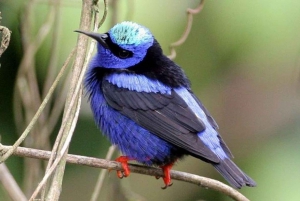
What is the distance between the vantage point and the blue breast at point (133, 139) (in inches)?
142

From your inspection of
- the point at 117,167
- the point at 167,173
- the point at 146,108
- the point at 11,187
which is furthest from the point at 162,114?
the point at 11,187

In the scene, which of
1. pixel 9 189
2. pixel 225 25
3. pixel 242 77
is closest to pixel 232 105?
pixel 242 77

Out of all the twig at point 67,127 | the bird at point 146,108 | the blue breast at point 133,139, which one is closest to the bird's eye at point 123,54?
the bird at point 146,108

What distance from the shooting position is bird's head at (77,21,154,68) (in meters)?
3.78

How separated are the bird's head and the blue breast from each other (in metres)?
0.30

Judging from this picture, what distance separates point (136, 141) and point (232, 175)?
579 millimetres

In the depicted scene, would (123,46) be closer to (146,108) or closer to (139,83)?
(139,83)

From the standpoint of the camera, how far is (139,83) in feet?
12.4

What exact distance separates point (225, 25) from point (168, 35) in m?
0.50

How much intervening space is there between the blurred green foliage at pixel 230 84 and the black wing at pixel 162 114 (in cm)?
110

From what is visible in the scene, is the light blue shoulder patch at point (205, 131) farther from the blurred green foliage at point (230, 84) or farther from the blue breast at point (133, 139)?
the blurred green foliage at point (230, 84)

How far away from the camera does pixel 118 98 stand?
3695mm

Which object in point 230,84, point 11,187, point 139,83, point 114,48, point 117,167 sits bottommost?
point 11,187

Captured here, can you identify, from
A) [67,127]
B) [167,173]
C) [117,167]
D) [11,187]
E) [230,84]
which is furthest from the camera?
[230,84]
